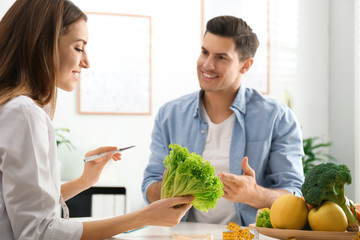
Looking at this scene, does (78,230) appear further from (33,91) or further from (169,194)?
(33,91)

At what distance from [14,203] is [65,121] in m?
3.25

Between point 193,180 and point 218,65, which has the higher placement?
point 218,65

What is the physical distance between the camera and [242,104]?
8.68 ft

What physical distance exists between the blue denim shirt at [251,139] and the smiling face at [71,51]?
995 mm

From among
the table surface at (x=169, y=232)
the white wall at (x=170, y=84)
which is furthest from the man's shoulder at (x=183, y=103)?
the white wall at (x=170, y=84)

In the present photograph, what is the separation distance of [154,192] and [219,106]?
0.67 m

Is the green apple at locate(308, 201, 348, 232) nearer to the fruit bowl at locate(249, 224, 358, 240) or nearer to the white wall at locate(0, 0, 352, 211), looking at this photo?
the fruit bowl at locate(249, 224, 358, 240)

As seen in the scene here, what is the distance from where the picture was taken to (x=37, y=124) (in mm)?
1350

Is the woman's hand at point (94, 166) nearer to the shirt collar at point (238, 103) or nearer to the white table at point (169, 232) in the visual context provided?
the white table at point (169, 232)

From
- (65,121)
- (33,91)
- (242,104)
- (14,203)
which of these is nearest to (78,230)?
(14,203)

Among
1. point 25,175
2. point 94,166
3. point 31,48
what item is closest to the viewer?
point 25,175

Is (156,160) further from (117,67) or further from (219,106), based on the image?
(117,67)

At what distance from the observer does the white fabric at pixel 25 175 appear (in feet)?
4.30

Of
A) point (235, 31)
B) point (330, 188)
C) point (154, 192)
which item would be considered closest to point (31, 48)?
point (330, 188)
